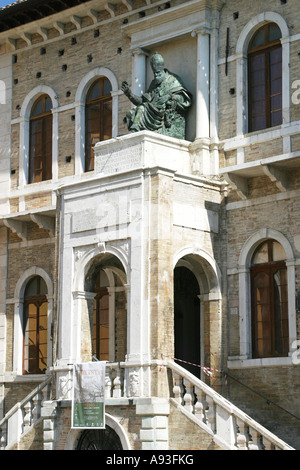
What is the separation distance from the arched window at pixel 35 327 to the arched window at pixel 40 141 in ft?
8.40

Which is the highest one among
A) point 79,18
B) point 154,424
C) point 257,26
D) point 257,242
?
point 79,18

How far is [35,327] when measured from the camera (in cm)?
2670

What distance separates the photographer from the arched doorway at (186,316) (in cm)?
2428

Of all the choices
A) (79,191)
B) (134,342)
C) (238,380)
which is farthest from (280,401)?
(79,191)

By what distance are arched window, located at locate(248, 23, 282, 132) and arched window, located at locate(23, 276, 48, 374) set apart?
7.03 m

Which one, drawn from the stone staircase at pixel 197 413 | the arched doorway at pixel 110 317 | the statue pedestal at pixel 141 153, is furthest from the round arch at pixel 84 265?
the stone staircase at pixel 197 413

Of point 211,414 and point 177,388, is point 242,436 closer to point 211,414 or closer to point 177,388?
point 211,414

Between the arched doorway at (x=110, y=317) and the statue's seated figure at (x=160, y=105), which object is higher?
the statue's seated figure at (x=160, y=105)

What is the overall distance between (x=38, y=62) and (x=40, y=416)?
30.7 ft

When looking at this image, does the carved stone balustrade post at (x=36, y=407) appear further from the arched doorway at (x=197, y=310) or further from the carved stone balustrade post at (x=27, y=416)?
the arched doorway at (x=197, y=310)

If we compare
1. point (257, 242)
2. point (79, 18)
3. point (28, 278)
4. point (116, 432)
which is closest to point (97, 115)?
point (79, 18)

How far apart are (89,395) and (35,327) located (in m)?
5.63

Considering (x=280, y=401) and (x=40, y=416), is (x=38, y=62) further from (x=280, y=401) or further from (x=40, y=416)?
(x=280, y=401)

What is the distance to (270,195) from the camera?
22422 millimetres
